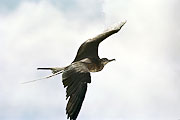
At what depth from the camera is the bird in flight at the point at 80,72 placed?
39.0 ft

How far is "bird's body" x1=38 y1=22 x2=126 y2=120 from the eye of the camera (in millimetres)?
11883

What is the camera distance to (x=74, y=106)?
38.9ft

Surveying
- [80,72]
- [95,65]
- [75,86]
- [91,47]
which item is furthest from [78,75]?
[91,47]

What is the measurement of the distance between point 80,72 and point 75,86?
0.53m

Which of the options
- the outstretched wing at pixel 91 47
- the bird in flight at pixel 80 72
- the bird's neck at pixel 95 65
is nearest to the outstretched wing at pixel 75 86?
the bird in flight at pixel 80 72

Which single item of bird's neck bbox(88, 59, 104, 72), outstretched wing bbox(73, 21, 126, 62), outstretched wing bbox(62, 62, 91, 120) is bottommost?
outstretched wing bbox(62, 62, 91, 120)

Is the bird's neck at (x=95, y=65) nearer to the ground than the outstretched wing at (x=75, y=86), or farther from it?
farther from it

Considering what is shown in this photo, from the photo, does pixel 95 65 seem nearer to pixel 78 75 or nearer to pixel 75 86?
pixel 78 75

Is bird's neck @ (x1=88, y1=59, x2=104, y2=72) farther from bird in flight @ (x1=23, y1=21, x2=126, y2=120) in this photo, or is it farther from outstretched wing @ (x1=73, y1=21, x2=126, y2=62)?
outstretched wing @ (x1=73, y1=21, x2=126, y2=62)

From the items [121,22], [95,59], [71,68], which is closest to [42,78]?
[71,68]

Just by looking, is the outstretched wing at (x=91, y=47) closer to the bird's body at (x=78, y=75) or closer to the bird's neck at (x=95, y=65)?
the bird's body at (x=78, y=75)

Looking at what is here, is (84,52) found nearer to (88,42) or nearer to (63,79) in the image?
(88,42)

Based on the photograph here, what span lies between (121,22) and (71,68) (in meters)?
5.28

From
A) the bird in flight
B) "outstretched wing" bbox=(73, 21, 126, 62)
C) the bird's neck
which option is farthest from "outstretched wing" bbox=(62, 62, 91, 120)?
"outstretched wing" bbox=(73, 21, 126, 62)
